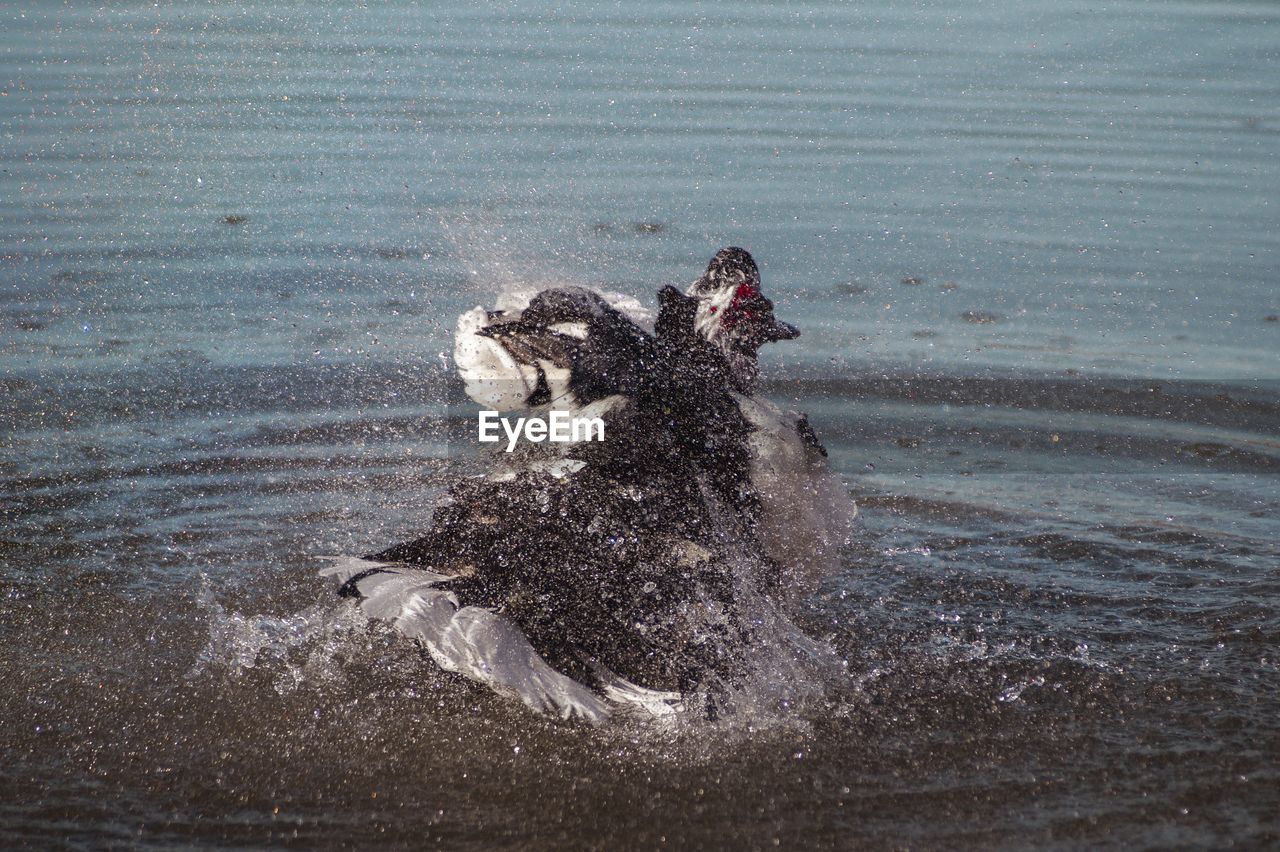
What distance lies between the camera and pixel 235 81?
11.4 m

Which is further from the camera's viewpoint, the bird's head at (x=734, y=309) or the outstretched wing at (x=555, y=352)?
the bird's head at (x=734, y=309)

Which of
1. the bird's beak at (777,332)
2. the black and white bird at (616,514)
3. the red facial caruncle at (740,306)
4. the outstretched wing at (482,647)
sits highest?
the red facial caruncle at (740,306)

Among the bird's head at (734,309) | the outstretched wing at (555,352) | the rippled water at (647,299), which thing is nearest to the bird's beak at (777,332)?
the bird's head at (734,309)

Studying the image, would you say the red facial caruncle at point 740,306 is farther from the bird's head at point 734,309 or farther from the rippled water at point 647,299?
the rippled water at point 647,299

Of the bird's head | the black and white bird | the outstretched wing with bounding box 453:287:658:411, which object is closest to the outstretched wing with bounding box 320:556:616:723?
the black and white bird

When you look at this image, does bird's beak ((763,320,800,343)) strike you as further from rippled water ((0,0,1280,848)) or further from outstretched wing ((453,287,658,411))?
rippled water ((0,0,1280,848))

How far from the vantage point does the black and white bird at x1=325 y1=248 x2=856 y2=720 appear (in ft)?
11.3

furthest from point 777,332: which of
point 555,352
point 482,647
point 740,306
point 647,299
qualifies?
point 647,299

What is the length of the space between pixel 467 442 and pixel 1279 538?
306 cm

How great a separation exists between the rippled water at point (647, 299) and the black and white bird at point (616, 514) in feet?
0.74

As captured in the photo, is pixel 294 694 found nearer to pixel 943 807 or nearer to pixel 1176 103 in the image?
pixel 943 807

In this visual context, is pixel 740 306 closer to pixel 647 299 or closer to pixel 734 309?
pixel 734 309

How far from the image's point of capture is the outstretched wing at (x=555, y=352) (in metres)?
3.46

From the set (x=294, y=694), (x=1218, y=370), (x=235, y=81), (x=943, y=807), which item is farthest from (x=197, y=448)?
(x=235, y=81)
